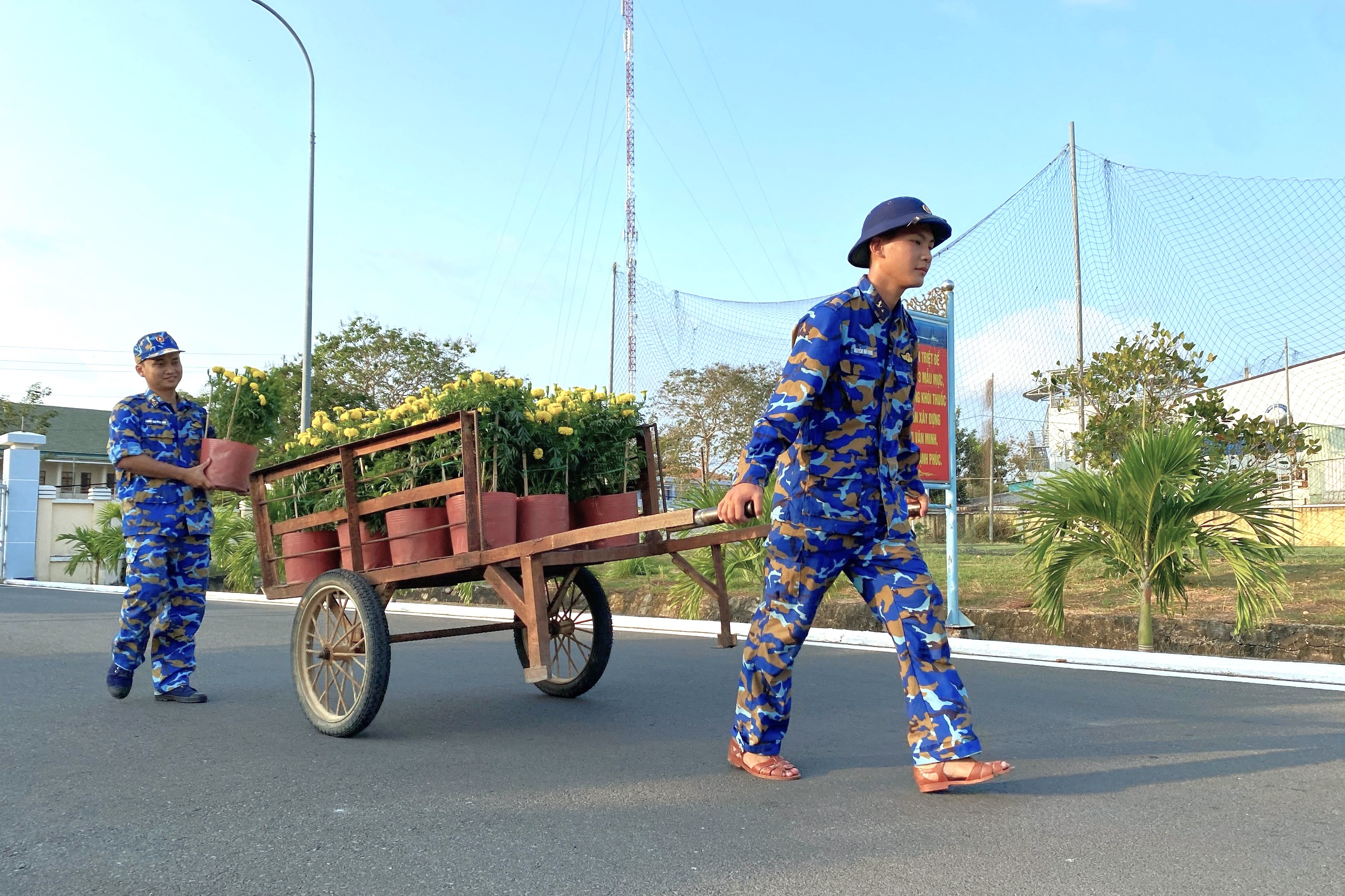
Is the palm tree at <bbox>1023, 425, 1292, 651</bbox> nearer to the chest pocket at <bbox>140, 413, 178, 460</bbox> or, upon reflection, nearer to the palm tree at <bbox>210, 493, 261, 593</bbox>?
the chest pocket at <bbox>140, 413, 178, 460</bbox>

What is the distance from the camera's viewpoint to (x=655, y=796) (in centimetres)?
397

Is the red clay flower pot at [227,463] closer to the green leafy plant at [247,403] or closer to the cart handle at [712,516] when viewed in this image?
the green leafy plant at [247,403]

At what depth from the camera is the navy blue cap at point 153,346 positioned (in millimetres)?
6121

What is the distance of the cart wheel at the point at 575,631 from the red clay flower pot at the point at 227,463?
1.64 m

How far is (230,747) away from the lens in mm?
4836

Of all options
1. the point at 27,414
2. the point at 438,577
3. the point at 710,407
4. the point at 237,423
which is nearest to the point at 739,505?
the point at 438,577

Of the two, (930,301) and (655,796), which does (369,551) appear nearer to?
(655,796)

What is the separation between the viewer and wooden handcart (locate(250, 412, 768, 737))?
A: 15.4 ft

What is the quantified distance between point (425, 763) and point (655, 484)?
6.55ft

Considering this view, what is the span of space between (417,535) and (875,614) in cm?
226

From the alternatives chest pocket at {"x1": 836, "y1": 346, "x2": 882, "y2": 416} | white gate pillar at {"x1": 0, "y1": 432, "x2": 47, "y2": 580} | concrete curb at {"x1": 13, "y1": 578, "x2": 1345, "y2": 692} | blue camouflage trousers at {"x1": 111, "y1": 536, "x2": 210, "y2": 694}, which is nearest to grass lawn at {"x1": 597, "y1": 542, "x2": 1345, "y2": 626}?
concrete curb at {"x1": 13, "y1": 578, "x2": 1345, "y2": 692}

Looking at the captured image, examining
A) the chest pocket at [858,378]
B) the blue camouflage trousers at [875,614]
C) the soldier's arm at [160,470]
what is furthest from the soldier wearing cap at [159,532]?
the chest pocket at [858,378]

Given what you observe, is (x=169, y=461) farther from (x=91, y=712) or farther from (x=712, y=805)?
(x=712, y=805)

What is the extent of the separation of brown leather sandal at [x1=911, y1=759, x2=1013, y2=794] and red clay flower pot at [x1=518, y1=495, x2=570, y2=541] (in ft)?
6.87
